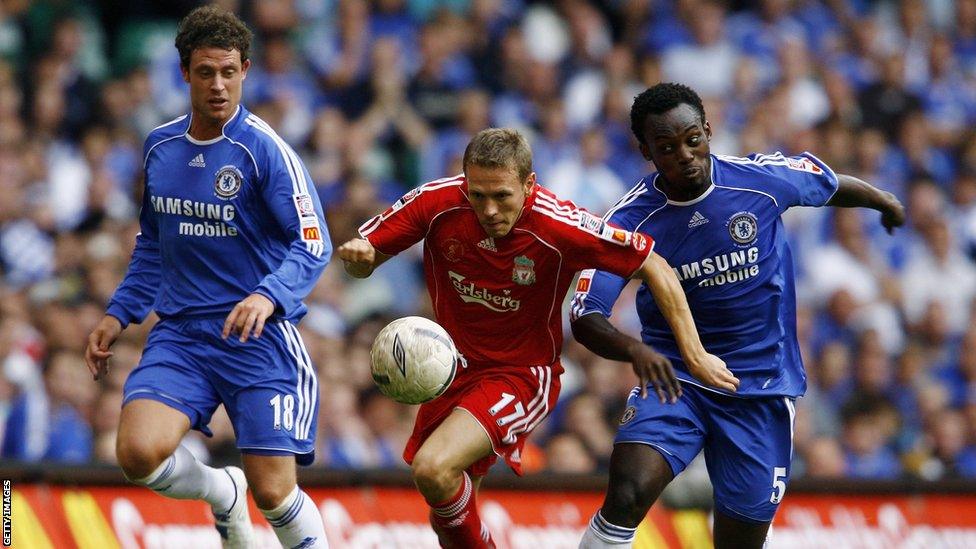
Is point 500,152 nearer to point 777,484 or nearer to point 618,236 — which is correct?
point 618,236

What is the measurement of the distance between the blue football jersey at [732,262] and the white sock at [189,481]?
1.87 metres

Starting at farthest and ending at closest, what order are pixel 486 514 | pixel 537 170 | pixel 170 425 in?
pixel 537 170
pixel 486 514
pixel 170 425

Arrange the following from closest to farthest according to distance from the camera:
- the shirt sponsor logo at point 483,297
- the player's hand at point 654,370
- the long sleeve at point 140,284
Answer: the player's hand at point 654,370 < the shirt sponsor logo at point 483,297 < the long sleeve at point 140,284

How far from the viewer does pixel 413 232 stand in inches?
271

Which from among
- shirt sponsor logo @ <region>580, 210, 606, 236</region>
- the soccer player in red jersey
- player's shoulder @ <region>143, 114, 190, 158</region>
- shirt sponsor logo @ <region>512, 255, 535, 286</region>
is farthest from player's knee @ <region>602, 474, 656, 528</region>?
player's shoulder @ <region>143, 114, 190, 158</region>

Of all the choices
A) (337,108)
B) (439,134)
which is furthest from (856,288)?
(337,108)

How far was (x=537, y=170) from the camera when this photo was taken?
1248cm

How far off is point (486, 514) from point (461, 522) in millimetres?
2289

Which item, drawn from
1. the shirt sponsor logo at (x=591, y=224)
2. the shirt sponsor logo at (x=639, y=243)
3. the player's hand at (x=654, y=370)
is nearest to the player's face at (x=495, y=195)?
the shirt sponsor logo at (x=591, y=224)

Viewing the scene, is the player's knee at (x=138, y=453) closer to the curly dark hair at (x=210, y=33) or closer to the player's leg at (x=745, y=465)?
the curly dark hair at (x=210, y=33)

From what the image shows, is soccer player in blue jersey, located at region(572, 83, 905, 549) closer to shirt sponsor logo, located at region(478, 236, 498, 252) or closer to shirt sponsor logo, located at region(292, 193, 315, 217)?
shirt sponsor logo, located at region(478, 236, 498, 252)

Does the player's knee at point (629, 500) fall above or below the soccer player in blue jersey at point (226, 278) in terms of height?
below

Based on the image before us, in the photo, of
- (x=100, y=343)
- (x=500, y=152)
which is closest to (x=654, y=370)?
(x=500, y=152)

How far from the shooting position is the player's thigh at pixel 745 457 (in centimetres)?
708
